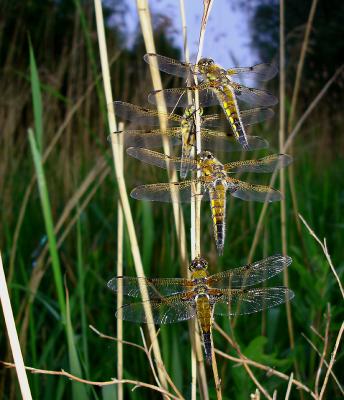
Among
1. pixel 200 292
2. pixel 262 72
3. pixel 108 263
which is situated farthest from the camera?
pixel 108 263

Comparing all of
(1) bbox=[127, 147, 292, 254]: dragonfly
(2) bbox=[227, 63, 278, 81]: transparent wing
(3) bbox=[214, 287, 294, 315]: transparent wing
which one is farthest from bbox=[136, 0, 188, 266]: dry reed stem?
(2) bbox=[227, 63, 278, 81]: transparent wing

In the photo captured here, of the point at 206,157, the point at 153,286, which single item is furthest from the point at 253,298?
the point at 206,157

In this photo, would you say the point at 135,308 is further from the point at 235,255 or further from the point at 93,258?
the point at 235,255

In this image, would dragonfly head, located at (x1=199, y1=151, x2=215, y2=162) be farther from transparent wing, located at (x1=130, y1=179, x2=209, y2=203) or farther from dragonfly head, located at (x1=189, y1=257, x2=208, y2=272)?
dragonfly head, located at (x1=189, y1=257, x2=208, y2=272)

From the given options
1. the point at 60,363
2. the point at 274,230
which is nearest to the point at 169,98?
the point at 60,363

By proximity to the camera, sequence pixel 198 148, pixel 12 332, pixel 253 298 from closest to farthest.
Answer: pixel 12 332, pixel 198 148, pixel 253 298

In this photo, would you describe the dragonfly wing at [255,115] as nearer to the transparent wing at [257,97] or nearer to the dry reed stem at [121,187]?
the transparent wing at [257,97]

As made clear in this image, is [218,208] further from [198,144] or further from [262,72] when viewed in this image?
[262,72]
